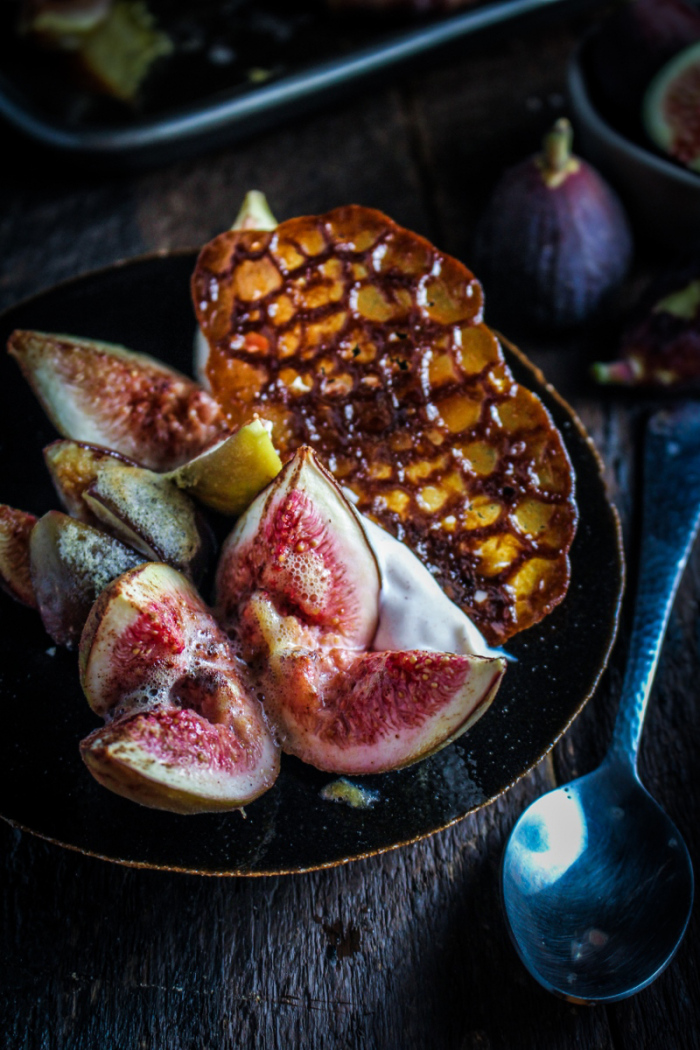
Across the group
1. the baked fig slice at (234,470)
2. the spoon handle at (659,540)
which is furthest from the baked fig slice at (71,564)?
the spoon handle at (659,540)

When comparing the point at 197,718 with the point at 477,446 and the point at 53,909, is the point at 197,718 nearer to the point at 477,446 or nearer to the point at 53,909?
the point at 53,909

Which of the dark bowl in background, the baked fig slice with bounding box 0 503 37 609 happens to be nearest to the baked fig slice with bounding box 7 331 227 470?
the baked fig slice with bounding box 0 503 37 609

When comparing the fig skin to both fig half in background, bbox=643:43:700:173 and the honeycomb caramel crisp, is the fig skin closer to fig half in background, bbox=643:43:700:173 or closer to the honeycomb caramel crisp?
the honeycomb caramel crisp

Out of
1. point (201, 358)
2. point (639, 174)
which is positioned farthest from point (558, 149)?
point (201, 358)

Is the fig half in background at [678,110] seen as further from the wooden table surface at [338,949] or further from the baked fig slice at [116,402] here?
the baked fig slice at [116,402]

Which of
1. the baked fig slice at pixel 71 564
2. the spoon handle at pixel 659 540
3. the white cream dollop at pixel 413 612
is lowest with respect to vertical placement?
the spoon handle at pixel 659 540

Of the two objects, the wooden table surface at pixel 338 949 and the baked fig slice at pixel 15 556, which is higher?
the baked fig slice at pixel 15 556

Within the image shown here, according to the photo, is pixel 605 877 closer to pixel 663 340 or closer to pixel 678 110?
pixel 663 340
